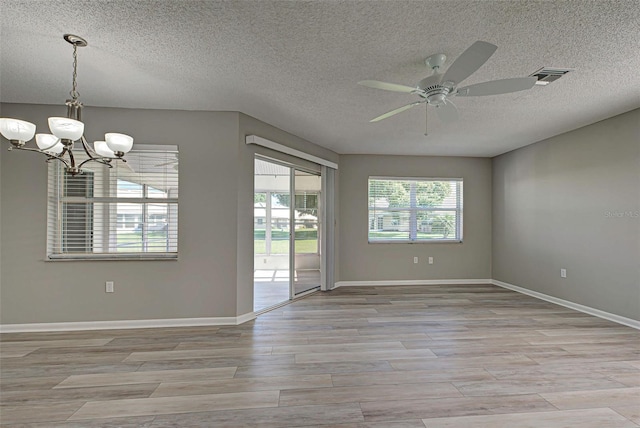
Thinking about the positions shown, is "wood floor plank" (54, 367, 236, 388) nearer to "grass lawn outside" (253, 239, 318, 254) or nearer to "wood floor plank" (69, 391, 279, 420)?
"wood floor plank" (69, 391, 279, 420)

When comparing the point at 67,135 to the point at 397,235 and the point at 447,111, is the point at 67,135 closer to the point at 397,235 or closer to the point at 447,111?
the point at 447,111

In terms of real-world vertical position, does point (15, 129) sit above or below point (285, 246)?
above

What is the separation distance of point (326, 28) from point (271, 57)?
1.85 ft

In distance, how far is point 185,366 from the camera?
2.55m

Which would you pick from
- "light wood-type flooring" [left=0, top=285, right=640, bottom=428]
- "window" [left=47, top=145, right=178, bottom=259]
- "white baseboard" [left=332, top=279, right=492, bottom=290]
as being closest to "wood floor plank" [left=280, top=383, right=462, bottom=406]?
"light wood-type flooring" [left=0, top=285, right=640, bottom=428]

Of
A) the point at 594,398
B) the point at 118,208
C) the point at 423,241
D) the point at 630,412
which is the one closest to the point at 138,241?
the point at 118,208

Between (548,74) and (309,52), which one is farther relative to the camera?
(548,74)

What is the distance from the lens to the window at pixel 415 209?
595 cm

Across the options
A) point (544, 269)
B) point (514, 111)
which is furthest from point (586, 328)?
point (514, 111)

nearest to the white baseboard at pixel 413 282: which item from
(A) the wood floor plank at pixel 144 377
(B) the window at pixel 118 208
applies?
(B) the window at pixel 118 208

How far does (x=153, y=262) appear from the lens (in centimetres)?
353

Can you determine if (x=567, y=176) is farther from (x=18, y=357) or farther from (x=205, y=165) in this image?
(x=18, y=357)

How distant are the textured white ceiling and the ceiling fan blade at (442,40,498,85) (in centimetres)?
28

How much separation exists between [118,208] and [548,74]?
455 cm
